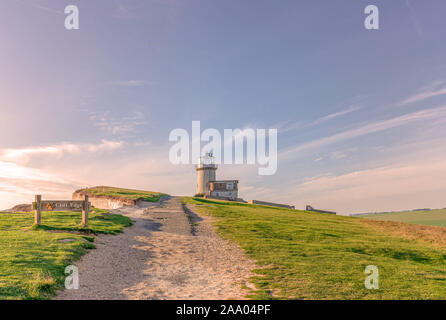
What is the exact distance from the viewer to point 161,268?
13.9 meters

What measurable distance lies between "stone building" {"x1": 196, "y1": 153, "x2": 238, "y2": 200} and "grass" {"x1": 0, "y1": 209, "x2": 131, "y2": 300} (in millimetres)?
58142

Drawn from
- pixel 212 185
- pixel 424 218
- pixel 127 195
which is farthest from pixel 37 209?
pixel 424 218

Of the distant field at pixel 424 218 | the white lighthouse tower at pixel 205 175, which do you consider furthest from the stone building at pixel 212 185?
the distant field at pixel 424 218

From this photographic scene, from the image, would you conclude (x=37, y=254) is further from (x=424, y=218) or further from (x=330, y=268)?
(x=424, y=218)

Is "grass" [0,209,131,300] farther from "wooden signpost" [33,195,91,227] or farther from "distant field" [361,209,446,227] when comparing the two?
"distant field" [361,209,446,227]

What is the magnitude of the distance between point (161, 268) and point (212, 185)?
70.0 metres

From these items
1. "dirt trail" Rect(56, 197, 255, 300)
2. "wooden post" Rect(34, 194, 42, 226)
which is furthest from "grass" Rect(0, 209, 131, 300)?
"dirt trail" Rect(56, 197, 255, 300)

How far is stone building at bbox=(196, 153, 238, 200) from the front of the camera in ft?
270

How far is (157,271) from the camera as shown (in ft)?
43.8

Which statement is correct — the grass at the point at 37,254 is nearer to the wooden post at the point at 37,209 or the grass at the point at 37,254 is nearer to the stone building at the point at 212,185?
the wooden post at the point at 37,209

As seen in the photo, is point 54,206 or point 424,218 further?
point 424,218

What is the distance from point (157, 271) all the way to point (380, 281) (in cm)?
1012
